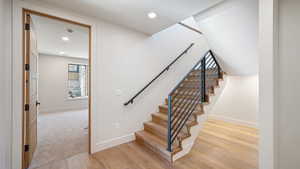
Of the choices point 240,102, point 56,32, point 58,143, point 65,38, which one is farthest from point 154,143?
point 65,38

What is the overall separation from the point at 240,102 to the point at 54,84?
737cm

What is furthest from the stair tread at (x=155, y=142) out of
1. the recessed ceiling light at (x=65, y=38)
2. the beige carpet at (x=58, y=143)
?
the recessed ceiling light at (x=65, y=38)

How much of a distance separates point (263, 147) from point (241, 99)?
3.07 meters

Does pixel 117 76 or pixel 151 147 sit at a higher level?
pixel 117 76

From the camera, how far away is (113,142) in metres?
2.37

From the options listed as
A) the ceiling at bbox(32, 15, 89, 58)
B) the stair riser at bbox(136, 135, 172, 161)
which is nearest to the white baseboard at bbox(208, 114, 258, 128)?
the stair riser at bbox(136, 135, 172, 161)

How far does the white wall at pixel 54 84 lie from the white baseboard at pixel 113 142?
4.61m

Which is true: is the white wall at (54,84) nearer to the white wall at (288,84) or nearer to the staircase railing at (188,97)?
the staircase railing at (188,97)

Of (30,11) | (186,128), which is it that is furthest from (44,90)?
(186,128)

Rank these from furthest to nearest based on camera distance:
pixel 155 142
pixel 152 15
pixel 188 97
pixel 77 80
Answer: pixel 77 80 < pixel 188 97 < pixel 155 142 < pixel 152 15

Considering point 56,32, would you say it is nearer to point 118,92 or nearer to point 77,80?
point 118,92

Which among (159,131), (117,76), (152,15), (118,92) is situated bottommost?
(159,131)

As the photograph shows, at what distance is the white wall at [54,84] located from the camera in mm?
5191

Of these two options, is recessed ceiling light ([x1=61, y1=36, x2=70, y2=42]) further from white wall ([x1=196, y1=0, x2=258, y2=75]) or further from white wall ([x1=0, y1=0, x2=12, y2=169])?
white wall ([x1=196, y1=0, x2=258, y2=75])
